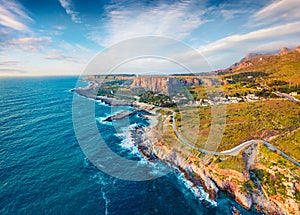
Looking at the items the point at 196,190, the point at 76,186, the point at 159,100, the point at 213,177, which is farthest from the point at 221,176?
the point at 159,100

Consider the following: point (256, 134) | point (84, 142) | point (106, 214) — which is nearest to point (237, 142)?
point (256, 134)

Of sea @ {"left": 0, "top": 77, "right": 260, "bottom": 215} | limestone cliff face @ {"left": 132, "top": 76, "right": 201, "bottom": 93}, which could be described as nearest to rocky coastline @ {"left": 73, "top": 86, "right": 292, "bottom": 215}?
sea @ {"left": 0, "top": 77, "right": 260, "bottom": 215}

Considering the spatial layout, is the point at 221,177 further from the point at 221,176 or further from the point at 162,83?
the point at 162,83

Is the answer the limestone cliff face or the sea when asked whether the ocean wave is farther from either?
the limestone cliff face

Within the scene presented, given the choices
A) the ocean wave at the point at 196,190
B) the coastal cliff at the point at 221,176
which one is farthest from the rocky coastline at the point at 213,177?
the ocean wave at the point at 196,190

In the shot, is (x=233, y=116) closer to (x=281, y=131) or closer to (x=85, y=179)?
(x=281, y=131)
